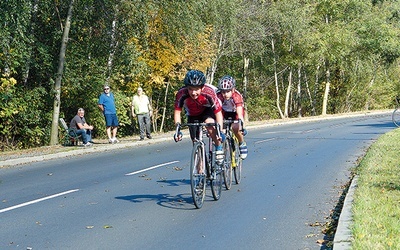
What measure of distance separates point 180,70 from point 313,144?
16514 millimetres

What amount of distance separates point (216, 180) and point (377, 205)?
258cm

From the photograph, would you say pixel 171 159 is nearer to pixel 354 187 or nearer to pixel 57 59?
pixel 354 187

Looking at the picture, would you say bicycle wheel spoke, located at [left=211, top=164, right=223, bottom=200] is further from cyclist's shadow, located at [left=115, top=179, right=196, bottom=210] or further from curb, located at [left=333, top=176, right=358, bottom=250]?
curb, located at [left=333, top=176, right=358, bottom=250]

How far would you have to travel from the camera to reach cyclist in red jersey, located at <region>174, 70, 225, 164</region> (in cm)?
938

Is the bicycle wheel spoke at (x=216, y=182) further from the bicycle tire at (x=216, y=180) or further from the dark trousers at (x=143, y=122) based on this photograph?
the dark trousers at (x=143, y=122)

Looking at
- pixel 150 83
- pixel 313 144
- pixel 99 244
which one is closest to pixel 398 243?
pixel 99 244

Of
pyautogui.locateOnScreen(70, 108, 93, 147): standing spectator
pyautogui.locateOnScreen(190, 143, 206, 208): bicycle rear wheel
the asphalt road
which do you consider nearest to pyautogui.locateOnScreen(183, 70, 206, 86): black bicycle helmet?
pyautogui.locateOnScreen(190, 143, 206, 208): bicycle rear wheel

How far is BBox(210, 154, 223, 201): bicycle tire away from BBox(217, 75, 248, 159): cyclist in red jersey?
118 cm

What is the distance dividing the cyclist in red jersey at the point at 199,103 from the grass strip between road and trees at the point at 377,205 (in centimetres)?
233

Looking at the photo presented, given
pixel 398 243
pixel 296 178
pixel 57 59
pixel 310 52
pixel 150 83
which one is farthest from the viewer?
pixel 310 52

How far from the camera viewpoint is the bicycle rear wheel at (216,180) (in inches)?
400

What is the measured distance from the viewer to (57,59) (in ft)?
86.8

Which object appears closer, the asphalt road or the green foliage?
the asphalt road

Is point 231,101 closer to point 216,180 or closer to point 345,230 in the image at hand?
point 216,180
